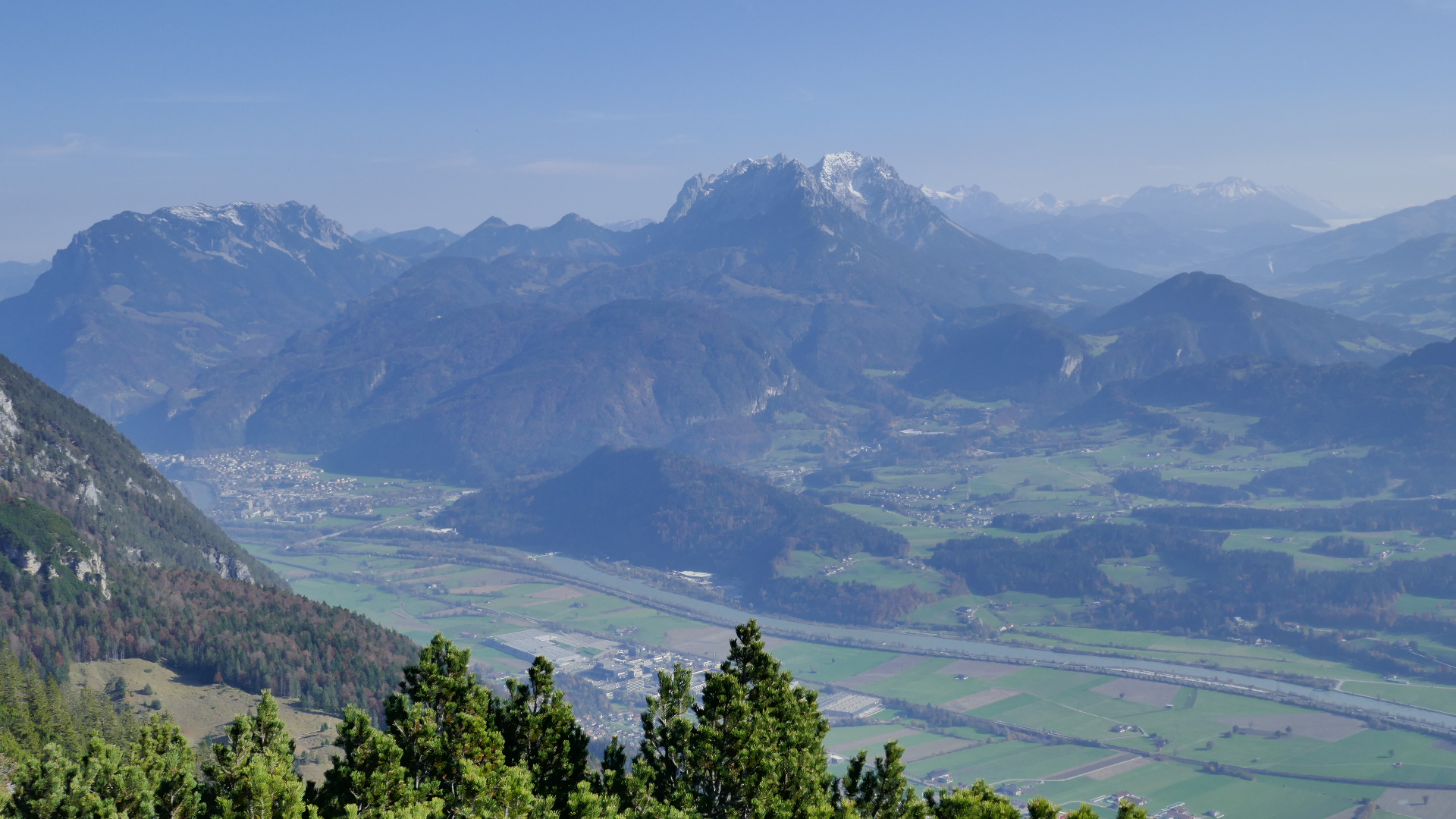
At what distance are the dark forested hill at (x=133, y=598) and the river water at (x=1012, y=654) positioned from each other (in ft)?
259

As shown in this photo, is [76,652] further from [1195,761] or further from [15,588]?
[1195,761]

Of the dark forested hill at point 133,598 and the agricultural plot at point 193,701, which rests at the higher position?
the dark forested hill at point 133,598

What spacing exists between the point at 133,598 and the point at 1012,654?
117469 mm

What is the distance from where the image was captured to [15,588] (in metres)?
101

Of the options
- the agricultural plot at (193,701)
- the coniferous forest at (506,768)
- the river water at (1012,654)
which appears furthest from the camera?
the river water at (1012,654)

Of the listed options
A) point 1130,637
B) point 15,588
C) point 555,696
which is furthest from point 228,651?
point 1130,637

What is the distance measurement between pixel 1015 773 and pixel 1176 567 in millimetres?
97250

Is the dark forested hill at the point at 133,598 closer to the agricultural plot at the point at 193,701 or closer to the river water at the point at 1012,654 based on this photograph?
the agricultural plot at the point at 193,701

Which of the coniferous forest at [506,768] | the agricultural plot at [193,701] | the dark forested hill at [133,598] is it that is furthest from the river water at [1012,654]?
the coniferous forest at [506,768]

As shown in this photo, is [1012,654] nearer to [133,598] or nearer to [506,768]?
[133,598]

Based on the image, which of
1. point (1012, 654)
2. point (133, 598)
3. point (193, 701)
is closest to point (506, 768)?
point (193, 701)

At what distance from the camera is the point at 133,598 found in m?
106

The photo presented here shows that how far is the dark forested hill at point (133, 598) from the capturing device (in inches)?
3711

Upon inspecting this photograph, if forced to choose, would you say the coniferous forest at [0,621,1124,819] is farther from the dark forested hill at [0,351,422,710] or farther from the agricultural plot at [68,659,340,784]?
the dark forested hill at [0,351,422,710]
